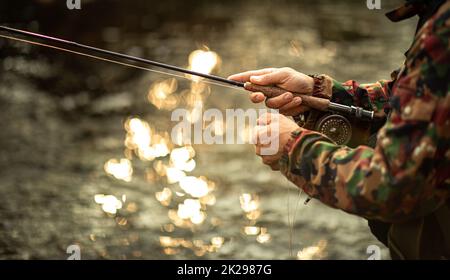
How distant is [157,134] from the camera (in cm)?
321

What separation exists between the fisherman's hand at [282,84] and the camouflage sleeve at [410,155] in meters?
0.39

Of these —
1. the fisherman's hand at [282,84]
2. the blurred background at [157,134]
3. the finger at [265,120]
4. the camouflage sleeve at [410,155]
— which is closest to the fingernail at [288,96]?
the fisherman's hand at [282,84]

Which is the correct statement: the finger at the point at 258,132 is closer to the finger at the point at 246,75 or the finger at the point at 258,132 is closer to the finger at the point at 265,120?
the finger at the point at 265,120

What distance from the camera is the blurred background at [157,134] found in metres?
2.77

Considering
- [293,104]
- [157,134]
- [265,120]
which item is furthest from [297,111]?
[157,134]

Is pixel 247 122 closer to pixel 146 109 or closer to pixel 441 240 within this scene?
pixel 146 109

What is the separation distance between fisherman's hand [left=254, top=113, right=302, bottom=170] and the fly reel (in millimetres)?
219

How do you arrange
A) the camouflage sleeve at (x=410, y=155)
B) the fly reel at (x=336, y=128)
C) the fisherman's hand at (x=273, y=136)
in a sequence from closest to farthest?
the camouflage sleeve at (x=410, y=155)
the fisherman's hand at (x=273, y=136)
the fly reel at (x=336, y=128)

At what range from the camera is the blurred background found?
2.77 meters

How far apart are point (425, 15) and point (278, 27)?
2707mm

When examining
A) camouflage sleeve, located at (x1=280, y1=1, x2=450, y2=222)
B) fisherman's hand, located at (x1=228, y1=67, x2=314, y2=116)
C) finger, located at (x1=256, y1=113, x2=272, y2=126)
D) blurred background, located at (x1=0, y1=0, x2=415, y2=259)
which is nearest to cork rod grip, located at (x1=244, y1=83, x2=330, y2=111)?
fisherman's hand, located at (x1=228, y1=67, x2=314, y2=116)

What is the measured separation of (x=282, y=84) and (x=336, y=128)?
0.17m

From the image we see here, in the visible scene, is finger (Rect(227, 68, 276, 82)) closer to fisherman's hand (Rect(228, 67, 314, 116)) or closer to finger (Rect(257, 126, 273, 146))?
fisherman's hand (Rect(228, 67, 314, 116))

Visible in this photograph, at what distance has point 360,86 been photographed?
5.53 ft
